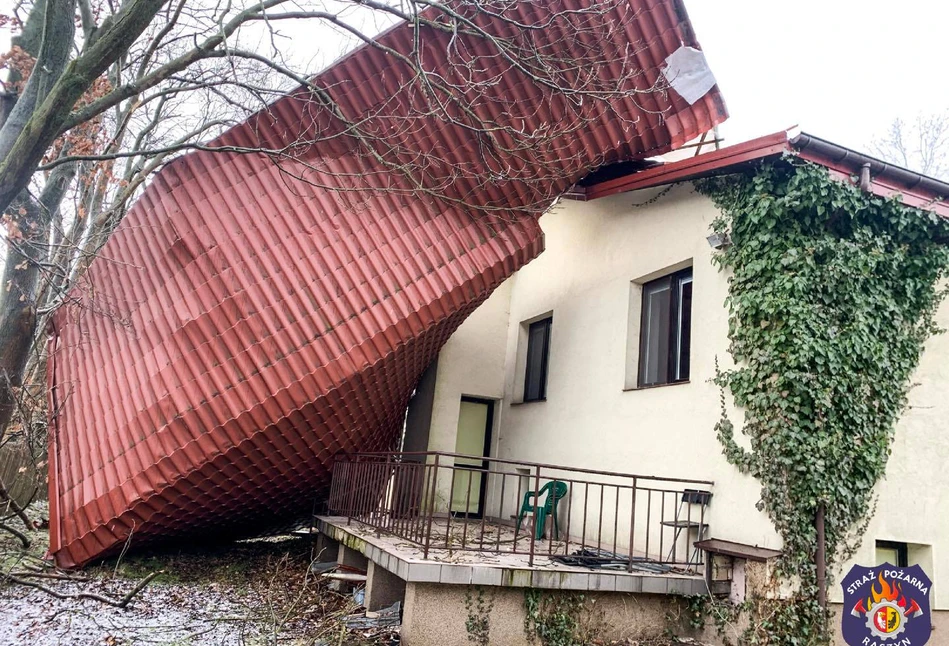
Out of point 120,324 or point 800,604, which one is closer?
point 800,604

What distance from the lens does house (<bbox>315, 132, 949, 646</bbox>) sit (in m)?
5.14

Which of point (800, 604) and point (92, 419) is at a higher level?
point (92, 419)

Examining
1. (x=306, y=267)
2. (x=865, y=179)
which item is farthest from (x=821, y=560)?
(x=306, y=267)

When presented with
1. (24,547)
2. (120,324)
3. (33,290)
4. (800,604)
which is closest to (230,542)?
(24,547)

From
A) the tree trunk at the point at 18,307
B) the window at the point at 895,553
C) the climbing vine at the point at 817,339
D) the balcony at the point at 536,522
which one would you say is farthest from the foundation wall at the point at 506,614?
the tree trunk at the point at 18,307

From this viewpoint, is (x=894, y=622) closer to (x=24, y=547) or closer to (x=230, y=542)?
(x=230, y=542)

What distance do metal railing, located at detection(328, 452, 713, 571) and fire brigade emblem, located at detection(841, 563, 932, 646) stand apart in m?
1.44

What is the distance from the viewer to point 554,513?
5.87 m

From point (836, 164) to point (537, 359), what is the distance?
5.30 meters

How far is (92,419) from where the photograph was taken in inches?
290

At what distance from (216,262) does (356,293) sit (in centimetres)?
153

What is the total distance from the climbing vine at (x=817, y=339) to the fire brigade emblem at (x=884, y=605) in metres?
0.72

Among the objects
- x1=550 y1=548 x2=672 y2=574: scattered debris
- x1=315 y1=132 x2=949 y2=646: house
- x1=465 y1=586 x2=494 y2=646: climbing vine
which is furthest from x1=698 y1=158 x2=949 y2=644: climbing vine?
x1=465 y1=586 x2=494 y2=646: climbing vine

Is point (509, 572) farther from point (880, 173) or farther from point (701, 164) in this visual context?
point (880, 173)
